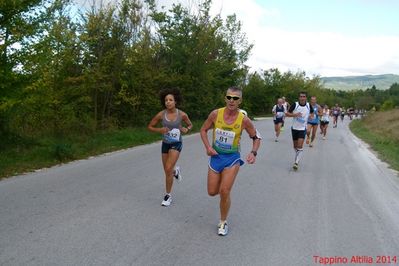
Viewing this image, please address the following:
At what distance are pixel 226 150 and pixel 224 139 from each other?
5.6 inches

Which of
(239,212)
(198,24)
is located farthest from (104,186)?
(198,24)

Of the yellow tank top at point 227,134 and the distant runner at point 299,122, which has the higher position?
the yellow tank top at point 227,134

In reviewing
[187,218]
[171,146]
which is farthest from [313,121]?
[187,218]

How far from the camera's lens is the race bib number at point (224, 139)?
216 inches

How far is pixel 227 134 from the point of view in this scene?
5496mm

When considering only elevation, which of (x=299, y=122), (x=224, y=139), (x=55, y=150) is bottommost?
(x=55, y=150)

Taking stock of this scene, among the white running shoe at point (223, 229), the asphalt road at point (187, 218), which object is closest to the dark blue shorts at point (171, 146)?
the asphalt road at point (187, 218)

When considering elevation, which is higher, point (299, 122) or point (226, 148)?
point (226, 148)

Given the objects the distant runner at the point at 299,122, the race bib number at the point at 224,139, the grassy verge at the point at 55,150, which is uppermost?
the race bib number at the point at 224,139

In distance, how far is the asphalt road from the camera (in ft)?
15.3

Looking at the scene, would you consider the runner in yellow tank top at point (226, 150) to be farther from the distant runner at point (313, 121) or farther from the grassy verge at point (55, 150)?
the distant runner at point (313, 121)

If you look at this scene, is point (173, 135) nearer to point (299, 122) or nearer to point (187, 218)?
point (187, 218)

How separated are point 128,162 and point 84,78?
6117 mm

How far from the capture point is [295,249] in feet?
16.4
